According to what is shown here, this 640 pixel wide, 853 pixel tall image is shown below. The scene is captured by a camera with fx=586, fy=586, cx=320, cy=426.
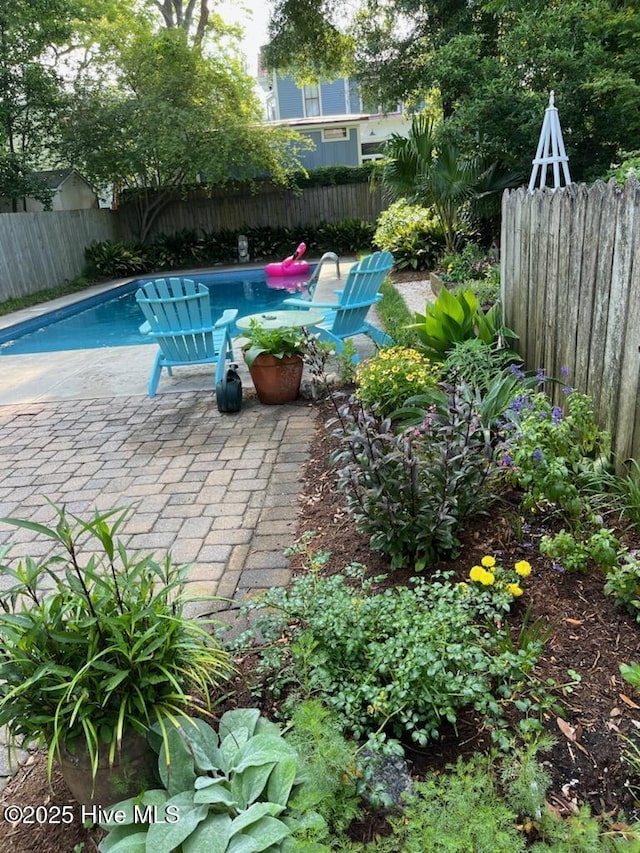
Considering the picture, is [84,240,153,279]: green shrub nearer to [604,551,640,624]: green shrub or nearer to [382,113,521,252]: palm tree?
[382,113,521,252]: palm tree

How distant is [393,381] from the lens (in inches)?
140

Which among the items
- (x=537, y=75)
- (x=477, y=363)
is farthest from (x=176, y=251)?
(x=477, y=363)

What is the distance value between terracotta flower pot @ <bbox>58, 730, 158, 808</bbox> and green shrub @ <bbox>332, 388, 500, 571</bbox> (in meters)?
1.12

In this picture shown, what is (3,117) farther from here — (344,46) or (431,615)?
(431,615)

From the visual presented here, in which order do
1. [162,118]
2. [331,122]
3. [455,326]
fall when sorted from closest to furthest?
[455,326]
[162,118]
[331,122]

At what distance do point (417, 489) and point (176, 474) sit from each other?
186cm

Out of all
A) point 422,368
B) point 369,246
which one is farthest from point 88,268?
point 422,368

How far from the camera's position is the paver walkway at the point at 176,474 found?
2.75 meters

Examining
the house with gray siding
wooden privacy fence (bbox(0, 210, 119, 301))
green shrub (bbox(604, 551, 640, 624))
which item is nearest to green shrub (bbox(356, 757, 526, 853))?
green shrub (bbox(604, 551, 640, 624))

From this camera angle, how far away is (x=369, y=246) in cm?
1574

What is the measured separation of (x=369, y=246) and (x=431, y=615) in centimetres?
1505

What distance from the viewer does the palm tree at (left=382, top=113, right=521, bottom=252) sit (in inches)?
332

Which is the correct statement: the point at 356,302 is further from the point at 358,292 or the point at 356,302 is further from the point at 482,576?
the point at 482,576

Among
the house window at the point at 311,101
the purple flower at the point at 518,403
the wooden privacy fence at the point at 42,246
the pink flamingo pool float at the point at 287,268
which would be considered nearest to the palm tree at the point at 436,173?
the pink flamingo pool float at the point at 287,268
